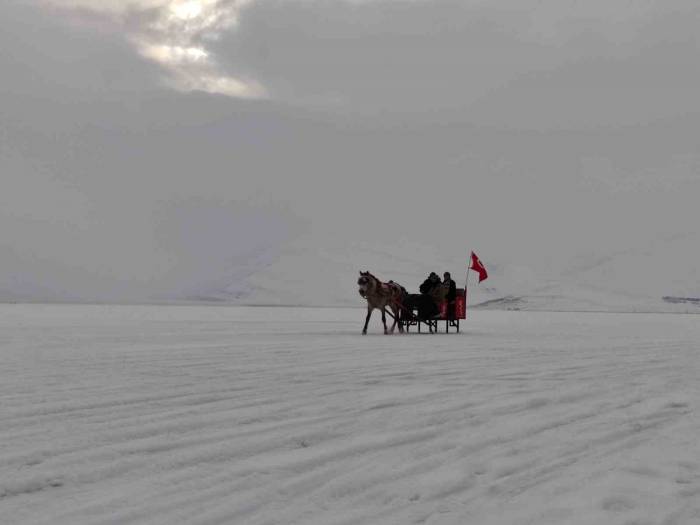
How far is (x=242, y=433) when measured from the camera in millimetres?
4645

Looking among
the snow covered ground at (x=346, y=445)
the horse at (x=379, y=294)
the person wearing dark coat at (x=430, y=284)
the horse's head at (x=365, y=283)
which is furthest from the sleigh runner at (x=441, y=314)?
the snow covered ground at (x=346, y=445)

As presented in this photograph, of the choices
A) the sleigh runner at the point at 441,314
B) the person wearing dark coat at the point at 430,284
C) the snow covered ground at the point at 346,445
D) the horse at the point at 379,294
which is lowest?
the snow covered ground at the point at 346,445

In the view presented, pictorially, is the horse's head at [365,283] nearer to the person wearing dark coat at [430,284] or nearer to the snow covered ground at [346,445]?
the person wearing dark coat at [430,284]

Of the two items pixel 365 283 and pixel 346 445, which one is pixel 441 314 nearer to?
pixel 365 283

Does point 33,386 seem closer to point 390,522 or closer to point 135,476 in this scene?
point 135,476

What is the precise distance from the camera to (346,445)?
4352mm

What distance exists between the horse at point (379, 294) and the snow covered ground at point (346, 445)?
25.0 feet

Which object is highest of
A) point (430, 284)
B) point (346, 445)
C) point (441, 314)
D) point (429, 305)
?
point (430, 284)

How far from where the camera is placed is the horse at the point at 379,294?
52.6 ft

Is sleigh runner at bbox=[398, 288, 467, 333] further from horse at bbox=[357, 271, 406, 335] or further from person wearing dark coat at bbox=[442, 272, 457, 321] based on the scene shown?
horse at bbox=[357, 271, 406, 335]

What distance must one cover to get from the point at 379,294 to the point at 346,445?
12268mm

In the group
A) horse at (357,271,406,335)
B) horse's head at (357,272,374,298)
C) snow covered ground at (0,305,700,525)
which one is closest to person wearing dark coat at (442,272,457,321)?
horse at (357,271,406,335)

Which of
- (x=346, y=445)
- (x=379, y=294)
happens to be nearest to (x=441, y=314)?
(x=379, y=294)

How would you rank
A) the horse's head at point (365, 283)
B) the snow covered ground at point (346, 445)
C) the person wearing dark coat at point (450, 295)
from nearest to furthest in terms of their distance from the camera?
the snow covered ground at point (346, 445), the horse's head at point (365, 283), the person wearing dark coat at point (450, 295)
